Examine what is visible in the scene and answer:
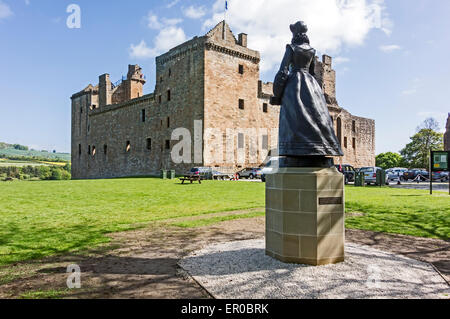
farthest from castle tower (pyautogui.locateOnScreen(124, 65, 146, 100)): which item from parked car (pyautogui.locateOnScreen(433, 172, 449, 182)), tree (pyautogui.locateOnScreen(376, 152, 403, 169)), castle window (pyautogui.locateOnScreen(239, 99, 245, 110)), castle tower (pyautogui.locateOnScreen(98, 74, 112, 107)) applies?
tree (pyautogui.locateOnScreen(376, 152, 403, 169))

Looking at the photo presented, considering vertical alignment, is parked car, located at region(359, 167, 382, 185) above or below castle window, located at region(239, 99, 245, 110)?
below

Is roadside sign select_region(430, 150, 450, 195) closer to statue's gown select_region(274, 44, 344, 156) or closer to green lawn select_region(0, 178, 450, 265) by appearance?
green lawn select_region(0, 178, 450, 265)

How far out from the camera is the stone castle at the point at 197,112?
35000mm

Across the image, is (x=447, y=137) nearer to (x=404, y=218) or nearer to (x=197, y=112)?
(x=197, y=112)

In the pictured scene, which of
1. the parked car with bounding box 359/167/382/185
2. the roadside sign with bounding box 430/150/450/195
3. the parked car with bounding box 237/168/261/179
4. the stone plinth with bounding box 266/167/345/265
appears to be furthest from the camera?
the parked car with bounding box 237/168/261/179

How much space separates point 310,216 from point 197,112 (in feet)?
102

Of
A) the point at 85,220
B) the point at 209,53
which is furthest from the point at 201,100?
the point at 85,220

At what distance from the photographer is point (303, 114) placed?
16.7 ft

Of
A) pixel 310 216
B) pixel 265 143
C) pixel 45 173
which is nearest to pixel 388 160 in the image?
pixel 265 143

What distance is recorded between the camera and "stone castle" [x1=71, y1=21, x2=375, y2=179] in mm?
35000

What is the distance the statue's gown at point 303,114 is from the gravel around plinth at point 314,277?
1717mm

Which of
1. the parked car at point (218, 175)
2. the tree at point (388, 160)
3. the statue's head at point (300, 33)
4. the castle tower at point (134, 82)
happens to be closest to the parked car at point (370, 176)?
the parked car at point (218, 175)

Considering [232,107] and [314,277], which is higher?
[232,107]

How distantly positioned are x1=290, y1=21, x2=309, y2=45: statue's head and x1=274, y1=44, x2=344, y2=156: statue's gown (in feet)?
0.36
